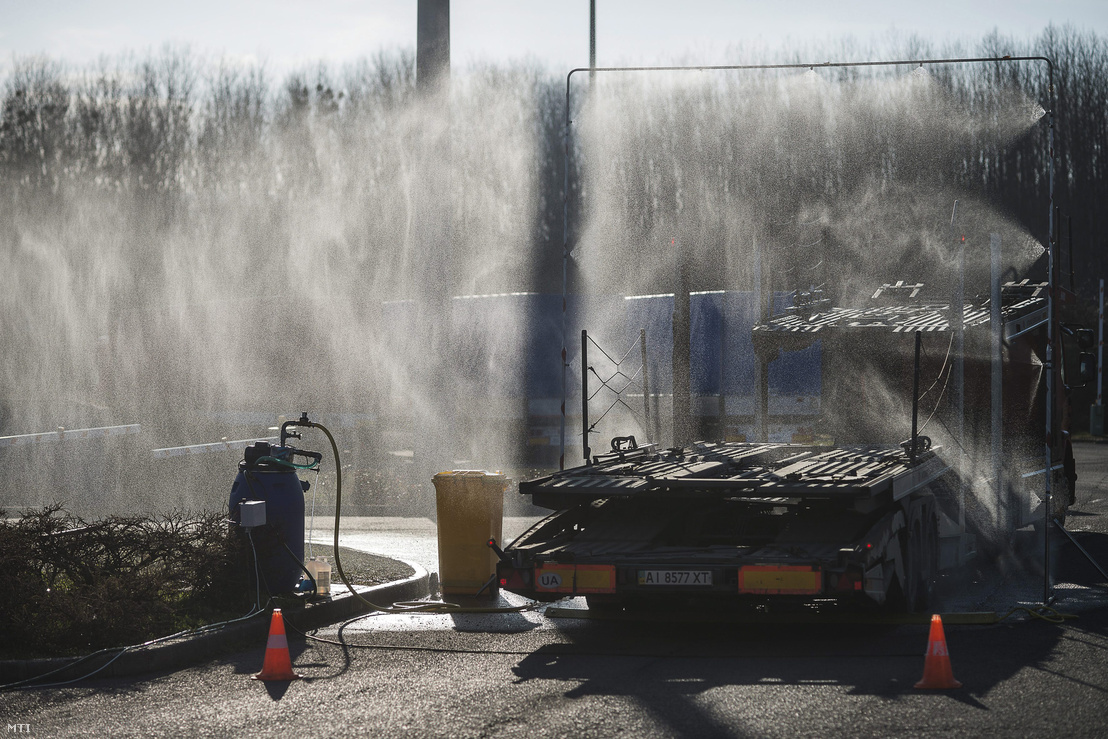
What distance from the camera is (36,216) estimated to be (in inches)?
1443

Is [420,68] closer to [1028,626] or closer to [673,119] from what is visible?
[673,119]

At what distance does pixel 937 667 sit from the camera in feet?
21.5

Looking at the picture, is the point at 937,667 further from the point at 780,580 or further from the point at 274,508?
the point at 274,508

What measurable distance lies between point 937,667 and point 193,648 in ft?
14.5

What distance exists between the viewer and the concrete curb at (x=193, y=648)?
7.16 metres

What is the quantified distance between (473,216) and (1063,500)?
1750 centimetres

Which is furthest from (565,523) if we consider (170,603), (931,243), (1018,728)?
(931,243)

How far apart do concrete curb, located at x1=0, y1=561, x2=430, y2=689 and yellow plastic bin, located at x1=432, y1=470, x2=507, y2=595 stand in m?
0.59

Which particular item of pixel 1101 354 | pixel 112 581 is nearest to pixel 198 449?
pixel 112 581

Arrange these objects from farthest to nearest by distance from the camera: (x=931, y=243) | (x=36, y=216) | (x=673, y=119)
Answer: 1. (x=36, y=216)
2. (x=673, y=119)
3. (x=931, y=243)

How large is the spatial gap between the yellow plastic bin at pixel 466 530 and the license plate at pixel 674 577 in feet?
7.77

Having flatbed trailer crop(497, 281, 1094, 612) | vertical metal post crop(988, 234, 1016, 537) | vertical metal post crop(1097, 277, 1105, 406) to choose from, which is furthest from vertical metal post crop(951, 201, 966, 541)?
vertical metal post crop(1097, 277, 1105, 406)

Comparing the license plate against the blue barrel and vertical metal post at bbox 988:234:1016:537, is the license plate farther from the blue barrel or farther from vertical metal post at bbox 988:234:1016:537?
vertical metal post at bbox 988:234:1016:537

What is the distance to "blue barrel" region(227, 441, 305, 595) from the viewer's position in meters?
9.12
